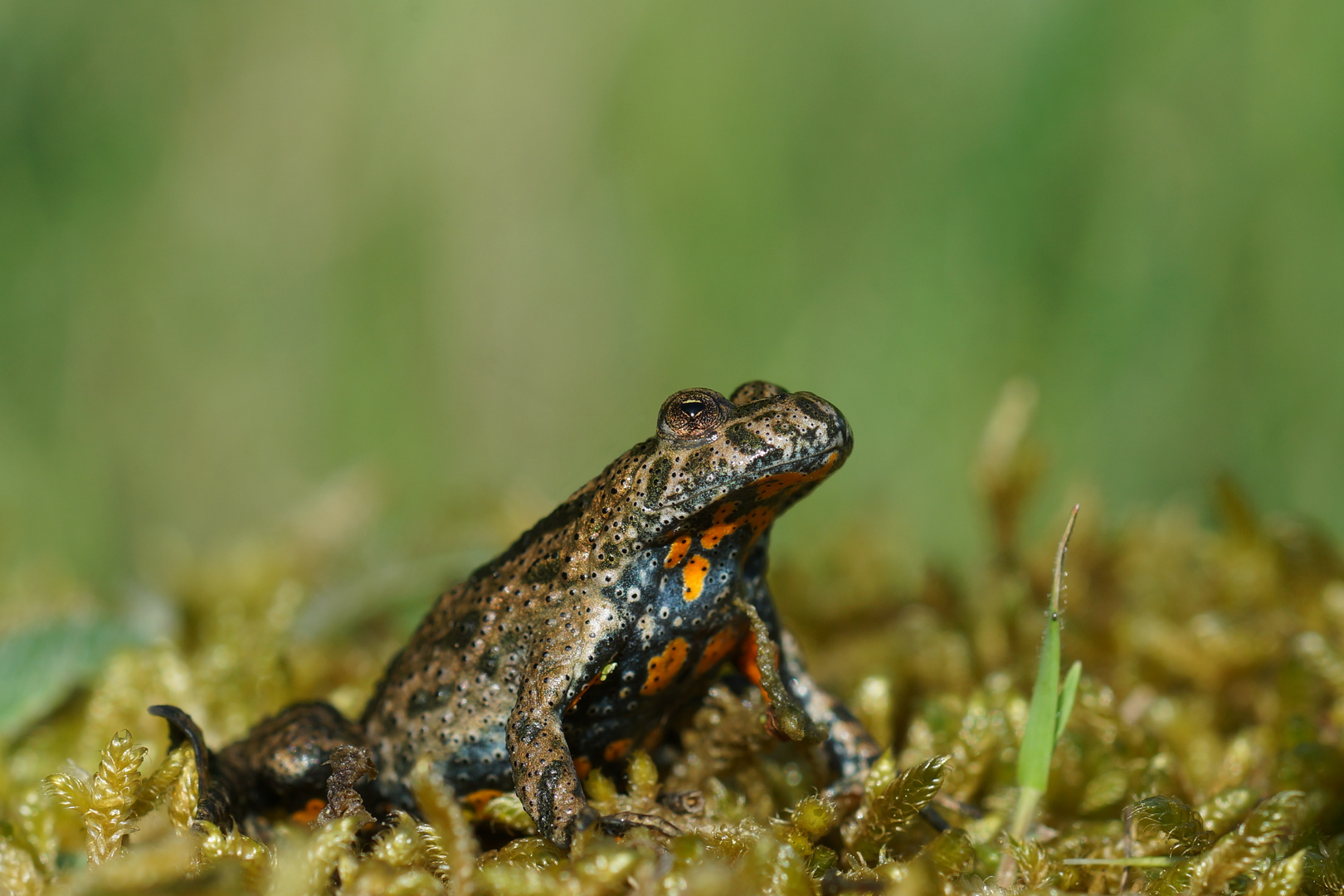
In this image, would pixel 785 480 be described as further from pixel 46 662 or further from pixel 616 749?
pixel 46 662

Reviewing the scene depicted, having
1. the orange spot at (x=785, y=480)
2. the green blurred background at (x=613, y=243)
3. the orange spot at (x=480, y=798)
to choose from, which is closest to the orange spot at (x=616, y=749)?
the orange spot at (x=480, y=798)

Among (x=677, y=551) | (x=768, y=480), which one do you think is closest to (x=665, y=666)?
(x=677, y=551)

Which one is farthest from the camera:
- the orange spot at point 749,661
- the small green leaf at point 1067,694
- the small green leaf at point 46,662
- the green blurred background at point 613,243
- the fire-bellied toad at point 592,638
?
the green blurred background at point 613,243

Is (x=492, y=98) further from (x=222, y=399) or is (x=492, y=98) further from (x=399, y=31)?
(x=222, y=399)

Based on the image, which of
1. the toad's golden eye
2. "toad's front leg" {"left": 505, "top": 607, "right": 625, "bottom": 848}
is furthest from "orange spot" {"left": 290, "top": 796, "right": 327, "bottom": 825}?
the toad's golden eye

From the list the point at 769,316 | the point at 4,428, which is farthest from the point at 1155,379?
the point at 4,428

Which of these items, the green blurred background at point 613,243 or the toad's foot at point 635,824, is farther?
the green blurred background at point 613,243

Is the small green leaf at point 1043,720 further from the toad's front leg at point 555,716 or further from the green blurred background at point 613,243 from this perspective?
the green blurred background at point 613,243

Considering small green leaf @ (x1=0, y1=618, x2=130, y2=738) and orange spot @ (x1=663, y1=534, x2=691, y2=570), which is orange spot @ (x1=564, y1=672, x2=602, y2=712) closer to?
orange spot @ (x1=663, y1=534, x2=691, y2=570)
